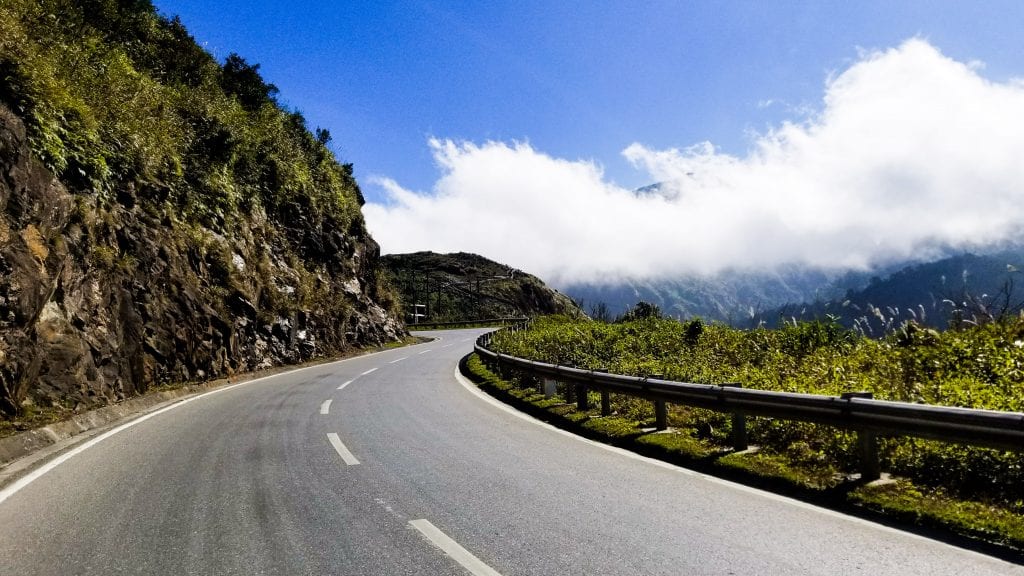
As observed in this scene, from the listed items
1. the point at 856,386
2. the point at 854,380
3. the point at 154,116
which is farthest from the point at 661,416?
the point at 154,116

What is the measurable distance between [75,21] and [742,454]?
23.7 m

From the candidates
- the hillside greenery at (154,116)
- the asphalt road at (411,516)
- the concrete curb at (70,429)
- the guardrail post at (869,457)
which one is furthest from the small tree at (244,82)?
the guardrail post at (869,457)

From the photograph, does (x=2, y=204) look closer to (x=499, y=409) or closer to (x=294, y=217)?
(x=499, y=409)

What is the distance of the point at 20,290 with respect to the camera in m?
9.28

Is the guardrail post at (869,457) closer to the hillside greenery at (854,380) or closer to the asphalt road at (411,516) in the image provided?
the hillside greenery at (854,380)

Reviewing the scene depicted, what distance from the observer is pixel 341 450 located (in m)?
7.31

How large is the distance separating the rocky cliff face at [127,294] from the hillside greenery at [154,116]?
74cm

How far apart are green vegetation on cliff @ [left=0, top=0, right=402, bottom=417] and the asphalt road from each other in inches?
135

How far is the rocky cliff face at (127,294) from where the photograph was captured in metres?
9.52

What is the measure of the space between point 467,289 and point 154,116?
8653cm

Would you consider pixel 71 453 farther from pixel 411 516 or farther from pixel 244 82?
pixel 244 82

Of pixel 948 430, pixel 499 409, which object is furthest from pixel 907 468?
pixel 499 409

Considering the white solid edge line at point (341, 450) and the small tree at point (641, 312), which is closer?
the white solid edge line at point (341, 450)

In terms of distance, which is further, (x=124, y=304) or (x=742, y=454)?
(x=124, y=304)
